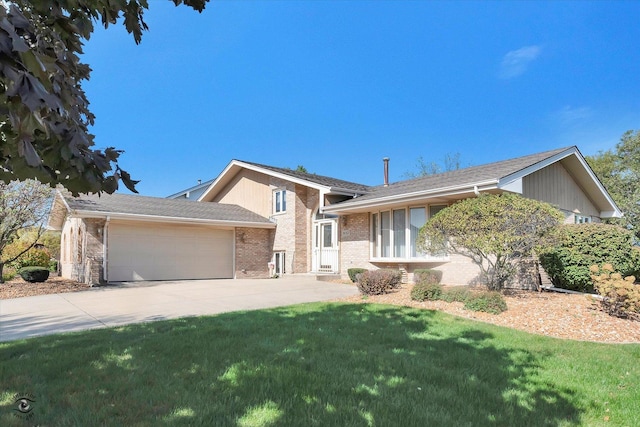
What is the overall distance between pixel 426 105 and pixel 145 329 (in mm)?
24157

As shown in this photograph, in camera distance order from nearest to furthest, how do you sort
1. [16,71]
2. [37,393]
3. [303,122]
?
1. [16,71]
2. [37,393]
3. [303,122]

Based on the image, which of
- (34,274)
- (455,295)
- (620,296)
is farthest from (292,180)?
(620,296)

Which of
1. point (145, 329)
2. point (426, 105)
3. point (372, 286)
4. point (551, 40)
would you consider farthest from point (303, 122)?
point (145, 329)

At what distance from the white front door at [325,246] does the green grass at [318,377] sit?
34.9 ft

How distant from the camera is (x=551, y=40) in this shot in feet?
47.4

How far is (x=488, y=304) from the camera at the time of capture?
782 centimetres

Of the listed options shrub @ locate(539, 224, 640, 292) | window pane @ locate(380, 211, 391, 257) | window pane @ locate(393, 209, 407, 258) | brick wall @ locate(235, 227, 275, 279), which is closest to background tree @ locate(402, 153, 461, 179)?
brick wall @ locate(235, 227, 275, 279)

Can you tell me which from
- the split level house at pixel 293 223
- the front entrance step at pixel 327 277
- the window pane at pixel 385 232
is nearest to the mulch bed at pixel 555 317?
the split level house at pixel 293 223

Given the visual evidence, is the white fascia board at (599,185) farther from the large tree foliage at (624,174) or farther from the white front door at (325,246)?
the white front door at (325,246)

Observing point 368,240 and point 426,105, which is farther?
point 426,105

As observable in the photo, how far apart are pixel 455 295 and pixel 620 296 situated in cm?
309

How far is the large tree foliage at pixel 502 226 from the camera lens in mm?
8781

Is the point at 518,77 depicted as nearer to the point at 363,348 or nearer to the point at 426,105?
the point at 426,105

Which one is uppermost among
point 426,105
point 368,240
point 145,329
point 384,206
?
→ point 426,105
